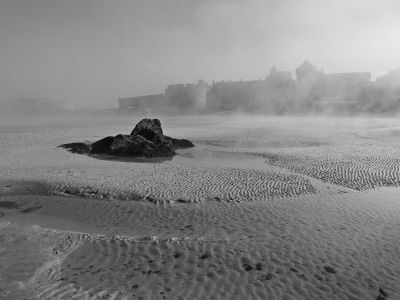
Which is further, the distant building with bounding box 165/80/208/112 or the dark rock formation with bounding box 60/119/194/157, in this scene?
the distant building with bounding box 165/80/208/112

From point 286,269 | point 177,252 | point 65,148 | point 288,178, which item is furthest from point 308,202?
point 65,148

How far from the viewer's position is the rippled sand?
621cm

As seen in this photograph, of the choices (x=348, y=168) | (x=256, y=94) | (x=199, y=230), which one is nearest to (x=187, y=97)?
(x=256, y=94)

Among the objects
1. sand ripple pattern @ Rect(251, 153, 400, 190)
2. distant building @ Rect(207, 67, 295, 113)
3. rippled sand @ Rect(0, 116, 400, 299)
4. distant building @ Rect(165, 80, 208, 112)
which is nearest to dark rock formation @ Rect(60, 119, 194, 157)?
rippled sand @ Rect(0, 116, 400, 299)

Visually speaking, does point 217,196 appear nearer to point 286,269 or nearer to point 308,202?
point 308,202

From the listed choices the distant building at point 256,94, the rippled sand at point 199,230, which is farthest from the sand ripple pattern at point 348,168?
the distant building at point 256,94

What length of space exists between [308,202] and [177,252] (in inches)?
229

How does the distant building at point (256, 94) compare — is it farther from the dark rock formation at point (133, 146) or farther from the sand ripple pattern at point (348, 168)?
the sand ripple pattern at point (348, 168)

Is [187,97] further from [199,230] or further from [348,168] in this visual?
[199,230]

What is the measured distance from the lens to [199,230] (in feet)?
29.8

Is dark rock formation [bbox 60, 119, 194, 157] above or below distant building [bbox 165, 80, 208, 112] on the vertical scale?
below

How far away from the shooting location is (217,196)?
38.9 ft

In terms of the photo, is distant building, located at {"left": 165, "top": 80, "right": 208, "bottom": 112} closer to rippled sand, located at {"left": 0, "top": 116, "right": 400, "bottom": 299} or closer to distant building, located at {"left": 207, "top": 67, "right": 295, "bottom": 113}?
distant building, located at {"left": 207, "top": 67, "right": 295, "bottom": 113}

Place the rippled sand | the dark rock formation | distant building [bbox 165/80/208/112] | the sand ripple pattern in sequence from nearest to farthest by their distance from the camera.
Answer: the rippled sand, the sand ripple pattern, the dark rock formation, distant building [bbox 165/80/208/112]
